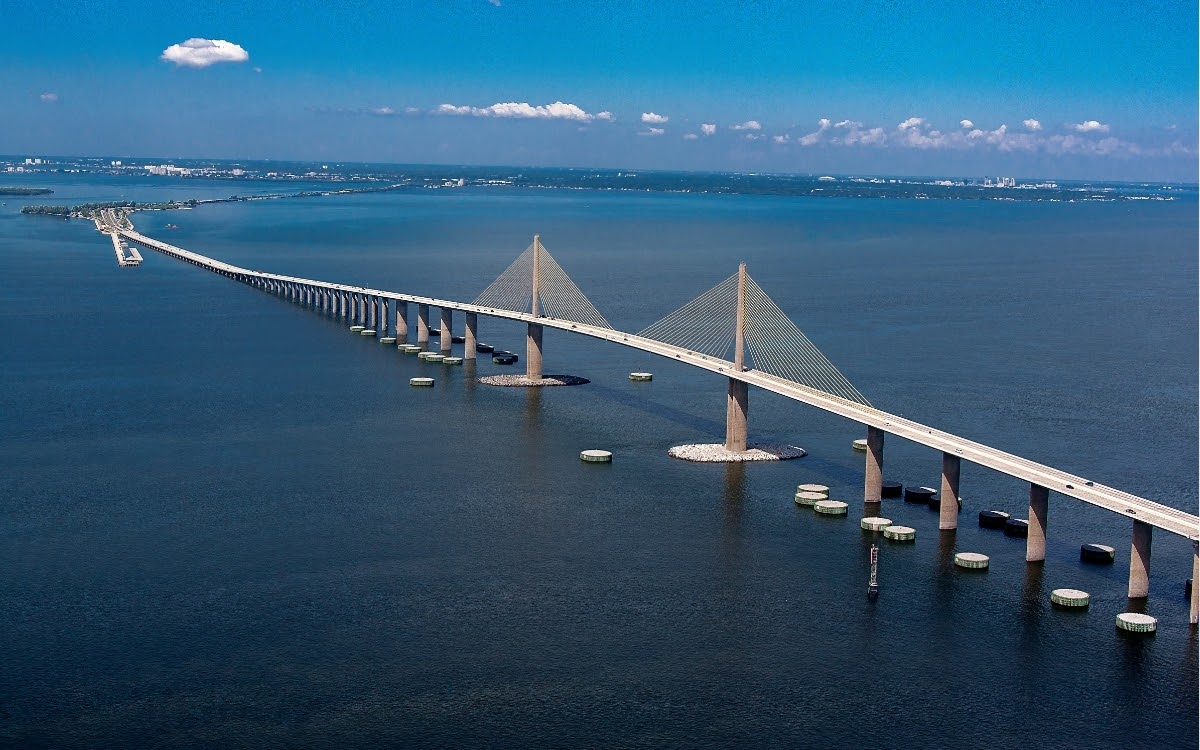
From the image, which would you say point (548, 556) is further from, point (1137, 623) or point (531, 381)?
point (531, 381)

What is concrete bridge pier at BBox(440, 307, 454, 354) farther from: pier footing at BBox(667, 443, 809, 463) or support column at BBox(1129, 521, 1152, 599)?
support column at BBox(1129, 521, 1152, 599)

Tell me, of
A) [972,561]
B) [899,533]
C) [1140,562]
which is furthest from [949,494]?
[1140,562]

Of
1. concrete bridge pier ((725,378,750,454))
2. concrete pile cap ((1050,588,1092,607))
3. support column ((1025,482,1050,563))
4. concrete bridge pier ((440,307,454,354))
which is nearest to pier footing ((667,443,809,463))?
concrete bridge pier ((725,378,750,454))

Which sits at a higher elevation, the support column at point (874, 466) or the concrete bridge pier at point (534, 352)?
the concrete bridge pier at point (534, 352)

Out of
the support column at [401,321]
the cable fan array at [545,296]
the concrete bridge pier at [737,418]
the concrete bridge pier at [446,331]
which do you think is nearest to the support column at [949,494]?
the concrete bridge pier at [737,418]

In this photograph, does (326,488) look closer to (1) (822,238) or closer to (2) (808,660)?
(2) (808,660)

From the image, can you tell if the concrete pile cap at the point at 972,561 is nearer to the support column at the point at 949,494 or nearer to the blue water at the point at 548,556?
the blue water at the point at 548,556
